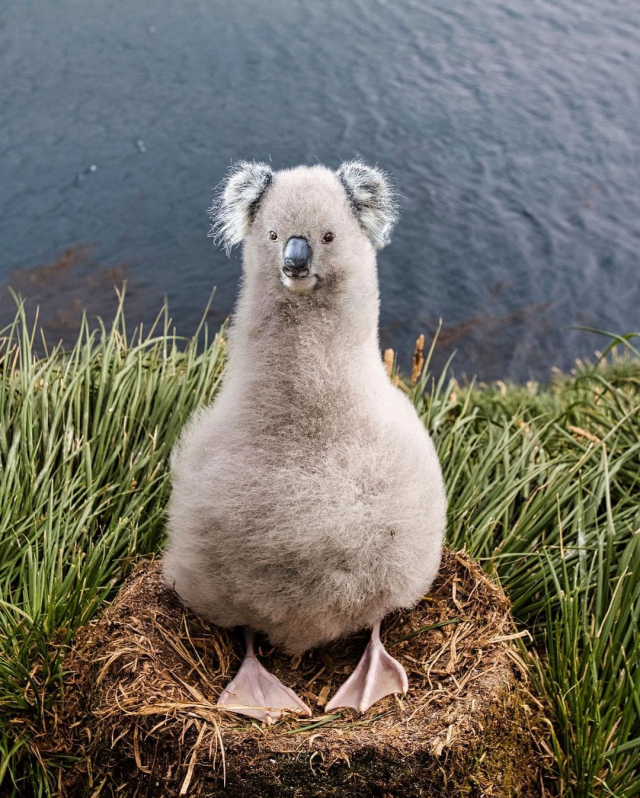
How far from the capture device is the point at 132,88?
8.12m

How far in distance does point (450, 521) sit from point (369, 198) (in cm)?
153

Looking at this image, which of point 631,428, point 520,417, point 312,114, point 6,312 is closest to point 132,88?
point 312,114

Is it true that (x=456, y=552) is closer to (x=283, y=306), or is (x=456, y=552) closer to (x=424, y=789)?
(x=424, y=789)

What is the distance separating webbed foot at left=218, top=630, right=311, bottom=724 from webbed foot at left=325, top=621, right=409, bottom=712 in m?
0.13

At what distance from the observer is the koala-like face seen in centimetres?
259

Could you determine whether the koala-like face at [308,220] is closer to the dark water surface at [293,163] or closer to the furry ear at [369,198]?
the furry ear at [369,198]

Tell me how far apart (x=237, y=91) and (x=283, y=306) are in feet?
20.6

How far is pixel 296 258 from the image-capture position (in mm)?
2480

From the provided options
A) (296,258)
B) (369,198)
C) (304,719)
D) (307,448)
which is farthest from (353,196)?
(304,719)

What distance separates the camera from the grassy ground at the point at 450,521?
295 centimetres

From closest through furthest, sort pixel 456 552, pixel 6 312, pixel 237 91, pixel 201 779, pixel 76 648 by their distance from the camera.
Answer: pixel 201 779, pixel 76 648, pixel 456 552, pixel 6 312, pixel 237 91

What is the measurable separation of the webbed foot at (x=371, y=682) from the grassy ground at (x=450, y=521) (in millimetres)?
585

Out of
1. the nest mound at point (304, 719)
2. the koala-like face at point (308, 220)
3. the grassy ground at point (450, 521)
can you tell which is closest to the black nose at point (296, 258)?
the koala-like face at point (308, 220)

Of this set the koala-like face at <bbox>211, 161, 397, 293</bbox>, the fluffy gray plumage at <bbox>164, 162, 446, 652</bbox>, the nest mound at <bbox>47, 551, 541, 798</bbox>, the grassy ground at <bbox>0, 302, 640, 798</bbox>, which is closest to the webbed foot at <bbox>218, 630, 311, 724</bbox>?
the nest mound at <bbox>47, 551, 541, 798</bbox>
